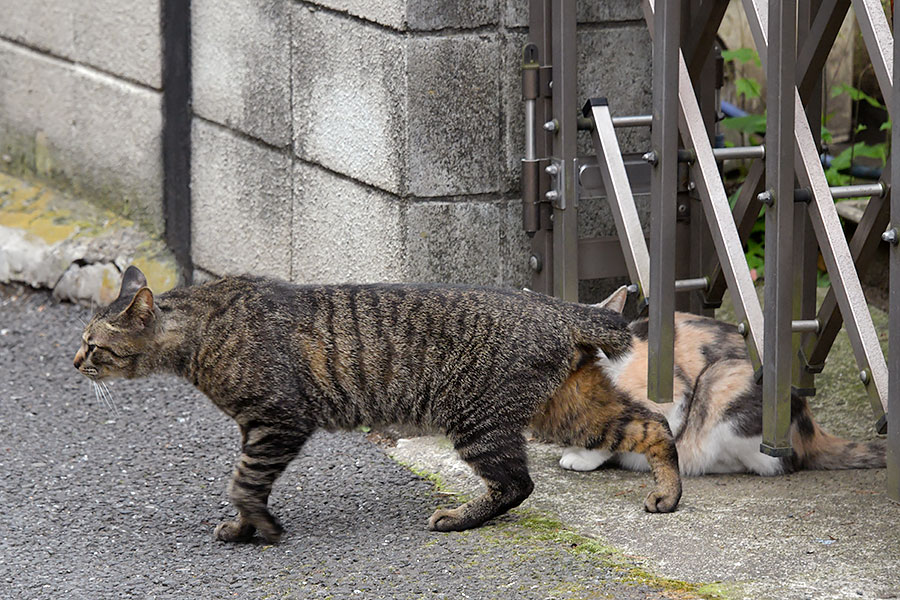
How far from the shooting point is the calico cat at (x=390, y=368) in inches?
169

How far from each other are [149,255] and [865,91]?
4121 millimetres

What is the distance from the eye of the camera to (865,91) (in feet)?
25.7

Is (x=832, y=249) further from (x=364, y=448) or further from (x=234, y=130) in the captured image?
(x=234, y=130)

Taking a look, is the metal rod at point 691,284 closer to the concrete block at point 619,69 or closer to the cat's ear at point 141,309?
the concrete block at point 619,69

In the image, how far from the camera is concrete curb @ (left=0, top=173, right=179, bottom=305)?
706cm

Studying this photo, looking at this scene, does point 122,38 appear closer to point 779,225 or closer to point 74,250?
point 74,250

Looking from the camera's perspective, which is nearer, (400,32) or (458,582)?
(458,582)

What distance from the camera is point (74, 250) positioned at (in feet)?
23.8

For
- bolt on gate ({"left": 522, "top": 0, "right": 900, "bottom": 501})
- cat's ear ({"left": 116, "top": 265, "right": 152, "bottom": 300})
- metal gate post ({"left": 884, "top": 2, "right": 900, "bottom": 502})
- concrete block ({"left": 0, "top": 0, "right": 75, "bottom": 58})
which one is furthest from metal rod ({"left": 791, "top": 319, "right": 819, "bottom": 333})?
concrete block ({"left": 0, "top": 0, "right": 75, "bottom": 58})

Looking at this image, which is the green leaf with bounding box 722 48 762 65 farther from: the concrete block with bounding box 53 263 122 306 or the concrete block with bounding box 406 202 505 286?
the concrete block with bounding box 53 263 122 306

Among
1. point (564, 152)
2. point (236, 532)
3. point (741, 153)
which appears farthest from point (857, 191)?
point (236, 532)

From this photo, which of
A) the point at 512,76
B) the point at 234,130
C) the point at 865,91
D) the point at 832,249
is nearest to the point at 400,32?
the point at 512,76

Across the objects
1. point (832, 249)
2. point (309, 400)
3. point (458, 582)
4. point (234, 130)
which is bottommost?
point (458, 582)

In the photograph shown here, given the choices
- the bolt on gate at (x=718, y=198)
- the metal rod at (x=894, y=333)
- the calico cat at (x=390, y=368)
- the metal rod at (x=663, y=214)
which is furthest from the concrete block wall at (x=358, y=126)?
the metal rod at (x=894, y=333)
